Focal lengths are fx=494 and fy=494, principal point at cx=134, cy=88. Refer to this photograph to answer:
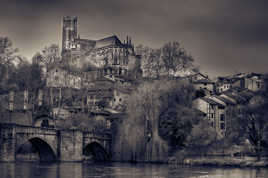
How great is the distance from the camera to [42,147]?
61000mm

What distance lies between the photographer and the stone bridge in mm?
53375

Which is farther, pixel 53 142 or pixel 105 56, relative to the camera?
pixel 105 56

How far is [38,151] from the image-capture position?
6250 centimetres

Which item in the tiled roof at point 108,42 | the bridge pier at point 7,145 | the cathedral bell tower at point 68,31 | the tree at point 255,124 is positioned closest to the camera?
the bridge pier at point 7,145

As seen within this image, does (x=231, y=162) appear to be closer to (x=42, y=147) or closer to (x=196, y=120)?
(x=196, y=120)

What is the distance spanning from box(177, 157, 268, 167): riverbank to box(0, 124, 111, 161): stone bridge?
11.8 m

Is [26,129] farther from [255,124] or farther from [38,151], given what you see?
[255,124]

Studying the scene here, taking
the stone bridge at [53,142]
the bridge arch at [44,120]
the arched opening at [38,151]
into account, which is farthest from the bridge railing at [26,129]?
the bridge arch at [44,120]

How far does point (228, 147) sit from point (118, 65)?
249 ft

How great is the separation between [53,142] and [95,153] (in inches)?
481

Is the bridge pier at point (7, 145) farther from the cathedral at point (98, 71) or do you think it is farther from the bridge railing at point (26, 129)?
the cathedral at point (98, 71)

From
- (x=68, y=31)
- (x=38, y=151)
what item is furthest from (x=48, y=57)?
(x=68, y=31)

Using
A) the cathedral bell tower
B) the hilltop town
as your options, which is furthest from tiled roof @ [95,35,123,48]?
the cathedral bell tower

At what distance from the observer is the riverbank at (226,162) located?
57688 millimetres
